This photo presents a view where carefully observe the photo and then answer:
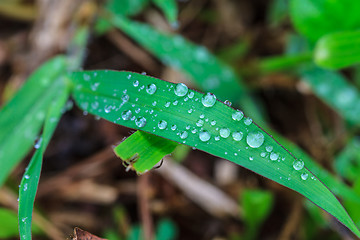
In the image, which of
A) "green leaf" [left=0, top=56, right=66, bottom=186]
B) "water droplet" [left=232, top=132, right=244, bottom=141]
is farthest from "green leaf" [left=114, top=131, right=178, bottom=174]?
"green leaf" [left=0, top=56, right=66, bottom=186]

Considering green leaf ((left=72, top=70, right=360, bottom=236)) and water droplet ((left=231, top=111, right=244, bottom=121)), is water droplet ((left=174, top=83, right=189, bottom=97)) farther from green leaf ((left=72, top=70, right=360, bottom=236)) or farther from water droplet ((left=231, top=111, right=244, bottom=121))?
water droplet ((left=231, top=111, right=244, bottom=121))

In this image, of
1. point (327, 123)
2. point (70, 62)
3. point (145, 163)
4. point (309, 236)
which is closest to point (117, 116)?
point (145, 163)

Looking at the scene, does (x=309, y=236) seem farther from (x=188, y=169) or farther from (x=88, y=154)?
(x=88, y=154)

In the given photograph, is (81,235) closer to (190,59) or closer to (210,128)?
(210,128)

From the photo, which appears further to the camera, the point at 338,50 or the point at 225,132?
the point at 338,50

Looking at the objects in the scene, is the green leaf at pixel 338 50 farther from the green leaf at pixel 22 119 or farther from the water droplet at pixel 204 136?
the green leaf at pixel 22 119

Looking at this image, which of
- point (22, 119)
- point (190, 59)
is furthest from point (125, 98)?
point (190, 59)
